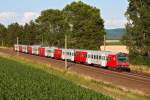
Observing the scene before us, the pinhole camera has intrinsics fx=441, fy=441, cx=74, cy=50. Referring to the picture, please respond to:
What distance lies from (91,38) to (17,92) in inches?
3036

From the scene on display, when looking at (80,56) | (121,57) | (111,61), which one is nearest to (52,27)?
(80,56)

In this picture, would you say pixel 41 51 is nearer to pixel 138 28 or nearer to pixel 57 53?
pixel 57 53

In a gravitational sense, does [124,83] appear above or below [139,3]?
below

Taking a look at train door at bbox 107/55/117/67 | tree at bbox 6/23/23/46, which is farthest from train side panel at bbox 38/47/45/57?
tree at bbox 6/23/23/46

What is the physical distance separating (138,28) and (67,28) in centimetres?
6144

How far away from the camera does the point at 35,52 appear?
366 ft

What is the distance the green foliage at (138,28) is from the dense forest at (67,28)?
37.1m

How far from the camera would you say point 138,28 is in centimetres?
6297

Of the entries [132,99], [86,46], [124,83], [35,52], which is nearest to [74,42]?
[86,46]

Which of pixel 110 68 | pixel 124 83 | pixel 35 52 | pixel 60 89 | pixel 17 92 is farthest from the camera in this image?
pixel 35 52

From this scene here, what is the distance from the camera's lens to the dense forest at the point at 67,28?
103m

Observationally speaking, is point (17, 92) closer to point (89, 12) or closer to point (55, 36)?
point (89, 12)

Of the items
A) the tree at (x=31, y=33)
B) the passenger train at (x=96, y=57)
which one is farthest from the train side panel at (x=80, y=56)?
the tree at (x=31, y=33)

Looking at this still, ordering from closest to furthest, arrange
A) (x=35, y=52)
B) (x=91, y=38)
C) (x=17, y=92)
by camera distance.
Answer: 1. (x=17, y=92)
2. (x=91, y=38)
3. (x=35, y=52)
